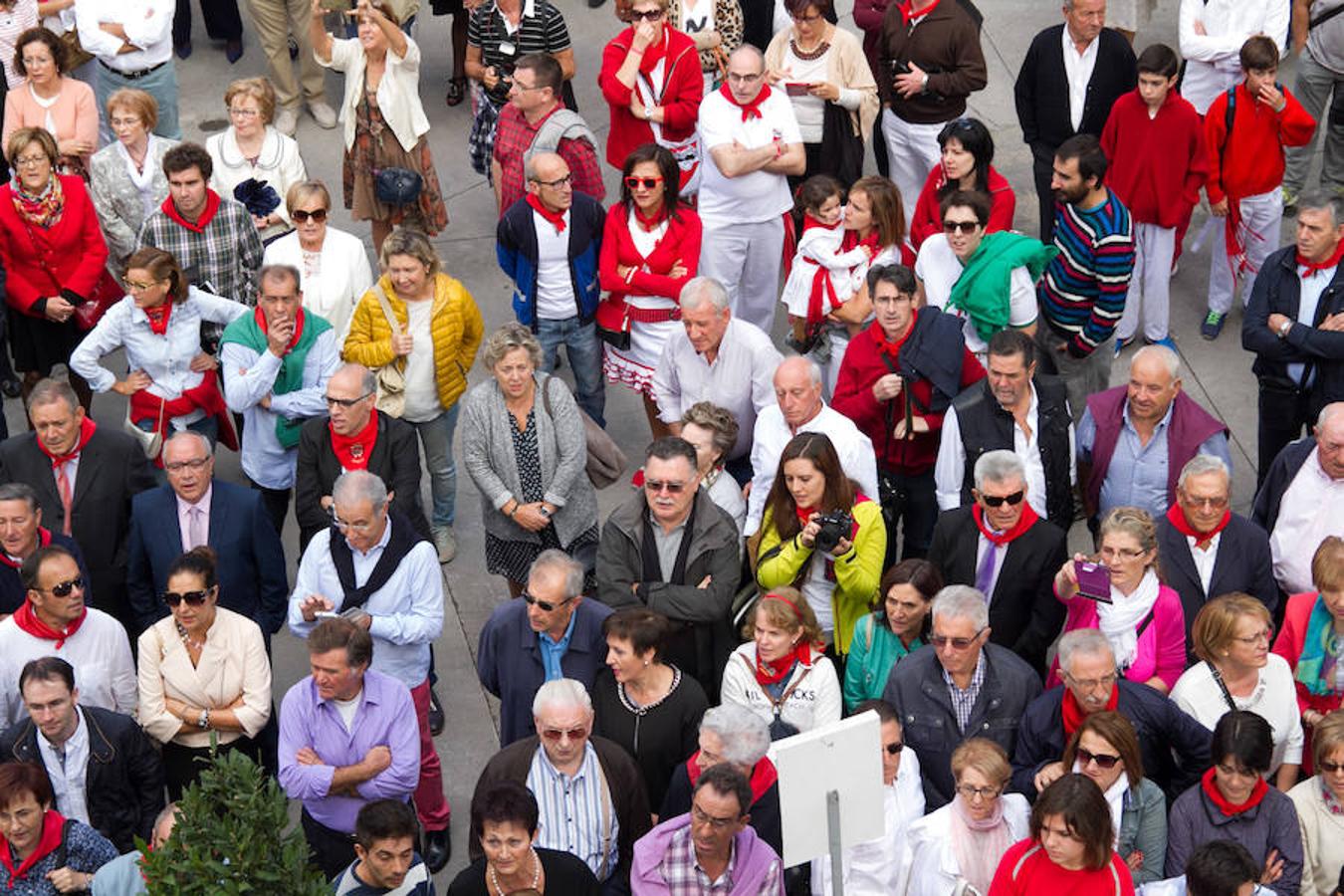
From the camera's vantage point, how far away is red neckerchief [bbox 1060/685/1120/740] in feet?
28.2

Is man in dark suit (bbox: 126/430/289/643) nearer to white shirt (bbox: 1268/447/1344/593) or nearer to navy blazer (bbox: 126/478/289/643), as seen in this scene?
navy blazer (bbox: 126/478/289/643)

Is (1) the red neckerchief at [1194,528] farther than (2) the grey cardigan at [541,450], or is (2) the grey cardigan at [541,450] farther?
(2) the grey cardigan at [541,450]

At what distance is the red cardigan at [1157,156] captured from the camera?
1202cm

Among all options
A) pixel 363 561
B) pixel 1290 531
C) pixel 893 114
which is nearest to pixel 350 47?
pixel 893 114

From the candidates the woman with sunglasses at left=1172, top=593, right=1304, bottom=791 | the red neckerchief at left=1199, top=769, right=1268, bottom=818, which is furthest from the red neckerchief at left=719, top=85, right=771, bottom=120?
the red neckerchief at left=1199, top=769, right=1268, bottom=818

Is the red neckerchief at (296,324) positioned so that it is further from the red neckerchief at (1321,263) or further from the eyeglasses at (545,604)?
the red neckerchief at (1321,263)

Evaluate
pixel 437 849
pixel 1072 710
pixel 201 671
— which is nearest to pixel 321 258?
pixel 201 671

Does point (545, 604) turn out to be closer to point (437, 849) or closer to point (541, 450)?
point (541, 450)

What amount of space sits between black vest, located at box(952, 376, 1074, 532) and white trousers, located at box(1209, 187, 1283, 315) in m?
2.58

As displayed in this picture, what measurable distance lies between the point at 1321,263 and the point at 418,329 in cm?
429

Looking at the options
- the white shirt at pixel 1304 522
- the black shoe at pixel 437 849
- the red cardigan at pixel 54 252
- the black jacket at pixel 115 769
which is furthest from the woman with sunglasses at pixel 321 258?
the white shirt at pixel 1304 522

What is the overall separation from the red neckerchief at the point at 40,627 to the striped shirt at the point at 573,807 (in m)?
2.08

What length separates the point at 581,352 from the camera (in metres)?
11.6

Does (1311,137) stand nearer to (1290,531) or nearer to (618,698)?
(1290,531)
